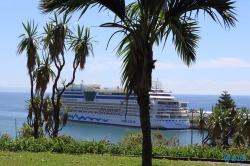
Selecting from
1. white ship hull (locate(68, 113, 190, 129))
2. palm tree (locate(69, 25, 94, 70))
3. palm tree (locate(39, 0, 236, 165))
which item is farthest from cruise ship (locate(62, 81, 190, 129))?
palm tree (locate(39, 0, 236, 165))

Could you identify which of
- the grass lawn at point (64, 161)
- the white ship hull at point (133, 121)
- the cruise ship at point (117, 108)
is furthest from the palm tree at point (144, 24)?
the white ship hull at point (133, 121)

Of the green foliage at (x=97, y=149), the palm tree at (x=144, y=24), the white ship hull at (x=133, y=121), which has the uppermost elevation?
the palm tree at (x=144, y=24)

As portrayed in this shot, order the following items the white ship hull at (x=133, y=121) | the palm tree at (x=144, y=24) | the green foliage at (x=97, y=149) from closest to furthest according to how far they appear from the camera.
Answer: the palm tree at (x=144, y=24), the green foliage at (x=97, y=149), the white ship hull at (x=133, y=121)

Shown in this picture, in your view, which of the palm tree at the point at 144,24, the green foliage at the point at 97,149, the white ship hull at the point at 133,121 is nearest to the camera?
the palm tree at the point at 144,24

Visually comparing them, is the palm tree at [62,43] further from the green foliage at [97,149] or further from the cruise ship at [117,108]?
the cruise ship at [117,108]

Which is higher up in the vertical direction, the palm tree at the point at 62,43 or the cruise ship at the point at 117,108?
the palm tree at the point at 62,43

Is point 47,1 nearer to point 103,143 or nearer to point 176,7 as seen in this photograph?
point 176,7

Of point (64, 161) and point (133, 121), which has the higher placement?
point (64, 161)

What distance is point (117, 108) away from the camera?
48.6 meters

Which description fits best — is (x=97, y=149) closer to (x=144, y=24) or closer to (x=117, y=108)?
(x=144, y=24)

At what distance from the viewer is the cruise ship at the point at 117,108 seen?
46.0 meters

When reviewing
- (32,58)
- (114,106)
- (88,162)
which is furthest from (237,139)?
(114,106)

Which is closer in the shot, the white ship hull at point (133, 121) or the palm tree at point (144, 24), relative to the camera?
the palm tree at point (144, 24)

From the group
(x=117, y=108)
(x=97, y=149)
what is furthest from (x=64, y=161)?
(x=117, y=108)
